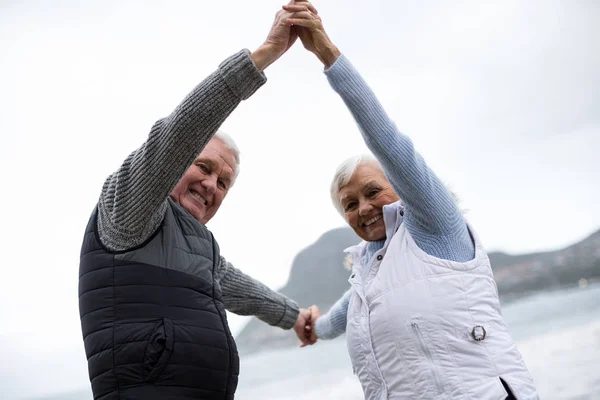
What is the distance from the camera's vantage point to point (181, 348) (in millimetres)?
1332

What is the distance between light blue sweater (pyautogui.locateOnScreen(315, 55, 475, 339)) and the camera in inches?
56.9

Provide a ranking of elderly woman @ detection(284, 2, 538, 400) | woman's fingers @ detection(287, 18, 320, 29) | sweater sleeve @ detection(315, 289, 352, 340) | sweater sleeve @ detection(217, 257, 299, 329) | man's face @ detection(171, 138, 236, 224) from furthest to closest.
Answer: sweater sleeve @ detection(315, 289, 352, 340) < sweater sleeve @ detection(217, 257, 299, 329) < man's face @ detection(171, 138, 236, 224) < woman's fingers @ detection(287, 18, 320, 29) < elderly woman @ detection(284, 2, 538, 400)

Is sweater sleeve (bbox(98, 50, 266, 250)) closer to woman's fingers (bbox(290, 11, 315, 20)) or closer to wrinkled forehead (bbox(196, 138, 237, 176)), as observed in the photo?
woman's fingers (bbox(290, 11, 315, 20))

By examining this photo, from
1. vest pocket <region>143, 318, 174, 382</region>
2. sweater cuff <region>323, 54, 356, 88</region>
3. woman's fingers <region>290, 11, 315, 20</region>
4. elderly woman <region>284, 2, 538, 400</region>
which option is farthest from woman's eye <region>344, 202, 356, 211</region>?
vest pocket <region>143, 318, 174, 382</region>

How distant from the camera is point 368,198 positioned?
1.83 metres

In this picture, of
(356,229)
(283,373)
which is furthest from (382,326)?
(283,373)

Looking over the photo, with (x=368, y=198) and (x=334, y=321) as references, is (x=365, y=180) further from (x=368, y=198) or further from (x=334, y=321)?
(x=334, y=321)

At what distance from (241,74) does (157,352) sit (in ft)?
2.40

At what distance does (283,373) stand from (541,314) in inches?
199

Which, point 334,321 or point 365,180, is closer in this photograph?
point 365,180

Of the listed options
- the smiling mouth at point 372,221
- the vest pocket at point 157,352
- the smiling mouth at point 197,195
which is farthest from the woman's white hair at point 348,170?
the vest pocket at point 157,352

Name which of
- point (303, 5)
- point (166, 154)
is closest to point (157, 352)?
point (166, 154)

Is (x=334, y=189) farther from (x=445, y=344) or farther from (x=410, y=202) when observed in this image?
(x=445, y=344)

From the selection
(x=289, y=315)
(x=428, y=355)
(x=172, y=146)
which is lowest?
(x=428, y=355)
